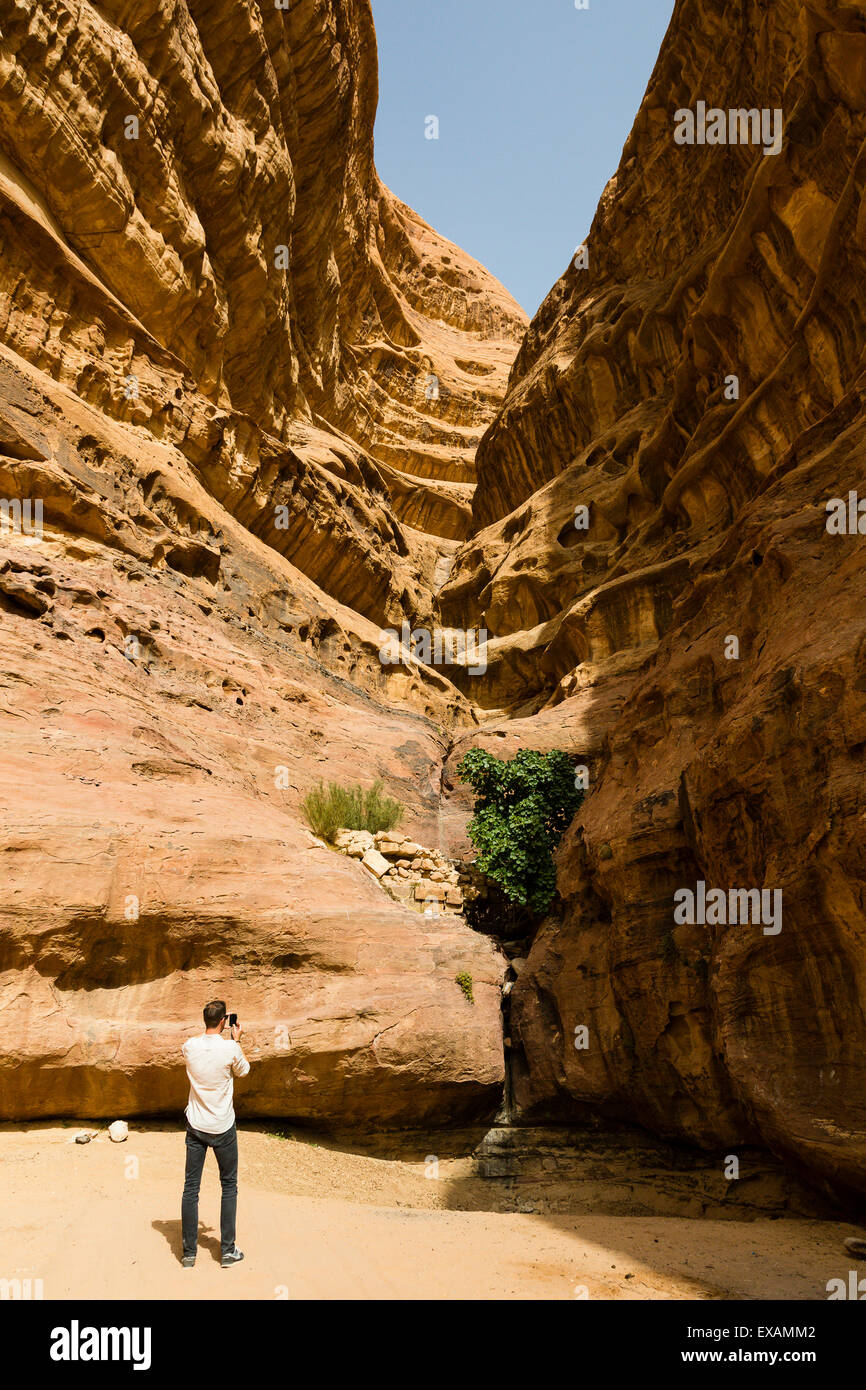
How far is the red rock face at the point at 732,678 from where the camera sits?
7715 mm

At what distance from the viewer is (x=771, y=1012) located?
26.3ft

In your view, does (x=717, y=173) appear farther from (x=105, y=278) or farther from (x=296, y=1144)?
(x=296, y=1144)

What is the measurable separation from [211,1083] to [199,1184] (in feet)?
2.09

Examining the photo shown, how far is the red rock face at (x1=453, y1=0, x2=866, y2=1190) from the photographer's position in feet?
25.3

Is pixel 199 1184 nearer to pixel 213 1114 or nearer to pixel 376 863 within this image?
pixel 213 1114

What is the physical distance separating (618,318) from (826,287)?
16.5 m

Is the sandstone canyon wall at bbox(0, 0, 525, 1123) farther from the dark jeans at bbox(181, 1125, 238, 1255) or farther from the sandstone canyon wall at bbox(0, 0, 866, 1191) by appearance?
the dark jeans at bbox(181, 1125, 238, 1255)

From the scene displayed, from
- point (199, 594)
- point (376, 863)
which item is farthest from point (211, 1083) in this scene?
point (199, 594)

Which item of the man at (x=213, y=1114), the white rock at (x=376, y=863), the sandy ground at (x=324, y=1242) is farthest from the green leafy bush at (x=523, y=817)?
the man at (x=213, y=1114)

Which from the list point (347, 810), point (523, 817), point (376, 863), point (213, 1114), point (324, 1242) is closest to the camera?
point (213, 1114)

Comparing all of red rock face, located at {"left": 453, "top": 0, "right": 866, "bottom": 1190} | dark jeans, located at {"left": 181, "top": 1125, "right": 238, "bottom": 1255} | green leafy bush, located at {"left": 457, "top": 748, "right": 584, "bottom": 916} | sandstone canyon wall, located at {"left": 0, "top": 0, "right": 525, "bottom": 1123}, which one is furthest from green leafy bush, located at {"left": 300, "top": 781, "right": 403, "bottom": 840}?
dark jeans, located at {"left": 181, "top": 1125, "right": 238, "bottom": 1255}

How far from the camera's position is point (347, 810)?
14.1 metres
